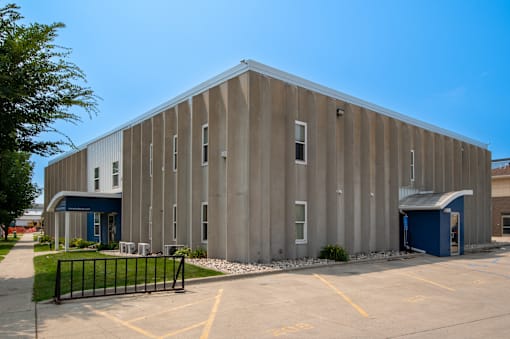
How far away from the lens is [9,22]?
48.3 feet

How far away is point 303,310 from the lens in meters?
9.72

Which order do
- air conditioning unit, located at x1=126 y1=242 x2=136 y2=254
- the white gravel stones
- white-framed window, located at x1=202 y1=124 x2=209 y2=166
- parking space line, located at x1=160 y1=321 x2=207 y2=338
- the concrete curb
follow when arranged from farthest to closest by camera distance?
air conditioning unit, located at x1=126 y1=242 x2=136 y2=254 < white-framed window, located at x1=202 y1=124 x2=209 y2=166 < the white gravel stones < the concrete curb < parking space line, located at x1=160 y1=321 x2=207 y2=338

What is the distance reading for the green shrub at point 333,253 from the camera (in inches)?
725

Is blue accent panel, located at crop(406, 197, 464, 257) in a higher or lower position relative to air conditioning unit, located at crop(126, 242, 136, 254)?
higher

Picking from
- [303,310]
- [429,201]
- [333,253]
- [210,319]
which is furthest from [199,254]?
[429,201]

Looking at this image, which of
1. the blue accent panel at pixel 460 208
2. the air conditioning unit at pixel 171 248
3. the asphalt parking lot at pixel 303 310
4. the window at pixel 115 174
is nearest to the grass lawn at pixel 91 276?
the asphalt parking lot at pixel 303 310

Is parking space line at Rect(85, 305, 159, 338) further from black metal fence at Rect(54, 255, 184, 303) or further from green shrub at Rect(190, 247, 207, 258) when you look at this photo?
green shrub at Rect(190, 247, 207, 258)

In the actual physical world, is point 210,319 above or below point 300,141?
below

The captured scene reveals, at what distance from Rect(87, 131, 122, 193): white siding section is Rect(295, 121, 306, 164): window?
617 inches

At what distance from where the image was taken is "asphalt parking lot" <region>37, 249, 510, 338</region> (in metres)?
7.97

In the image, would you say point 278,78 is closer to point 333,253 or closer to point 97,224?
point 333,253

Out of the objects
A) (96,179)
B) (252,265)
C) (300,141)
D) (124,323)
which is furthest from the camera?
(96,179)

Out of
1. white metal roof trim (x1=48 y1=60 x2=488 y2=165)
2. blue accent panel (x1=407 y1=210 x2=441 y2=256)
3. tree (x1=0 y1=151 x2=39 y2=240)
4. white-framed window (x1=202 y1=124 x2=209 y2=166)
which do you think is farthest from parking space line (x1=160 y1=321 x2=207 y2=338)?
tree (x1=0 y1=151 x2=39 y2=240)

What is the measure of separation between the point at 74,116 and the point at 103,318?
9.42 metres
